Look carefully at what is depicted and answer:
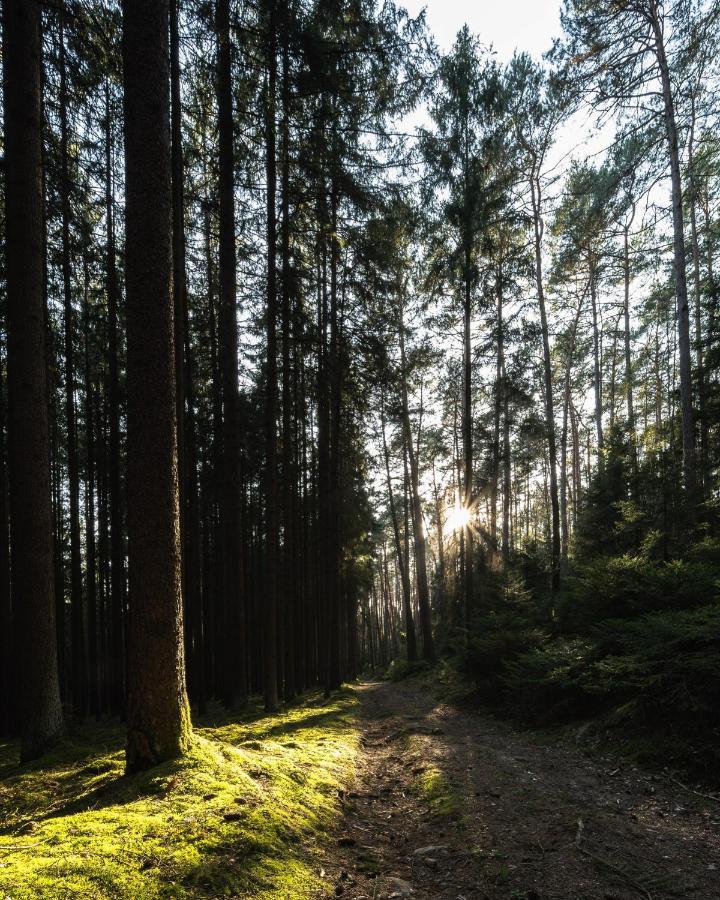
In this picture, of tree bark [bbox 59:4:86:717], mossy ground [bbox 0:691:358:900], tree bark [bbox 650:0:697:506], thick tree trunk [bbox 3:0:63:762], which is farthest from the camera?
tree bark [bbox 650:0:697:506]

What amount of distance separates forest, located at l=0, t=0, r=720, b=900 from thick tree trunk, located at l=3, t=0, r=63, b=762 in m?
0.04

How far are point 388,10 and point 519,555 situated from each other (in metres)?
14.5

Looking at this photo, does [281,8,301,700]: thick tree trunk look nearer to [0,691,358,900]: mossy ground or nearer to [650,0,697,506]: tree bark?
[0,691,358,900]: mossy ground

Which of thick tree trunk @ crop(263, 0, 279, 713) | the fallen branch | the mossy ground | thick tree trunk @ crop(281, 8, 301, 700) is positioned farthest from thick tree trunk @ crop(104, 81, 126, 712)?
the fallen branch

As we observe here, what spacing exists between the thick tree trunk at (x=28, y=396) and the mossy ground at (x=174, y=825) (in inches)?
41.9

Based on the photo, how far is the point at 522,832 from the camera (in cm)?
369

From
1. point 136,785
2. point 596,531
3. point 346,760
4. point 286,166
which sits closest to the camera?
point 136,785

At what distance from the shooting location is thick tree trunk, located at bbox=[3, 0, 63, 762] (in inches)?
240

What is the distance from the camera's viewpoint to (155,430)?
4094mm

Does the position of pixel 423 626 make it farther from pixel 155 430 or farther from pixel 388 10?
pixel 388 10

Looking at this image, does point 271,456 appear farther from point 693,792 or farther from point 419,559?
point 419,559

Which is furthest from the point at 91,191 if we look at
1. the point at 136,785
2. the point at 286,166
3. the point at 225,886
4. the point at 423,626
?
the point at 423,626

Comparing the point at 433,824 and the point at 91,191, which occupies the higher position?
the point at 91,191

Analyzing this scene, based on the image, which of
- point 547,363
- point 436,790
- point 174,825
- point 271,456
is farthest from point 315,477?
point 174,825
